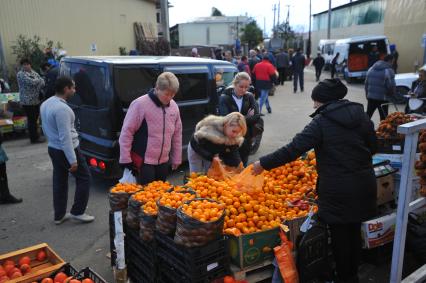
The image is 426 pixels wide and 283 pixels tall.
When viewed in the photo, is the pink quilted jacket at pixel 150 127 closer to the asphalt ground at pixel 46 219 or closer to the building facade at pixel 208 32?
the asphalt ground at pixel 46 219

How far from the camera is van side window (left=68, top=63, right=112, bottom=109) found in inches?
226

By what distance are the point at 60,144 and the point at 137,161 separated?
105 centimetres

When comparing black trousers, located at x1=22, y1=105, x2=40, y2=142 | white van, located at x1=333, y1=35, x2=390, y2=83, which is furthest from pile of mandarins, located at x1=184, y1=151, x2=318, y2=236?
white van, located at x1=333, y1=35, x2=390, y2=83

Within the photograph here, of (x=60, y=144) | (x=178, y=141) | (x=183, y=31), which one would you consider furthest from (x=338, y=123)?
(x=183, y=31)

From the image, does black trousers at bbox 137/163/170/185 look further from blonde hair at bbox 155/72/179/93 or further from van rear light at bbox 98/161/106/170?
van rear light at bbox 98/161/106/170

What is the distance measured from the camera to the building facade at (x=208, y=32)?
54.7 meters

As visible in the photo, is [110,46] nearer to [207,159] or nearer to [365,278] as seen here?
[207,159]

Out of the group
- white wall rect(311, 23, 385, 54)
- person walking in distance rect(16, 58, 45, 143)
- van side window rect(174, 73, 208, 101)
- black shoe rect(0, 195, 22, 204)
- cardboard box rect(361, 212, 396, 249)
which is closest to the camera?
cardboard box rect(361, 212, 396, 249)

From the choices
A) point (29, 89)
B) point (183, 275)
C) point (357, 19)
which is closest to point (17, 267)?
point (183, 275)

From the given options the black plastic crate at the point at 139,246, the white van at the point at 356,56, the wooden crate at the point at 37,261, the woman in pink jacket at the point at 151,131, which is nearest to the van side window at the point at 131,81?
the woman in pink jacket at the point at 151,131

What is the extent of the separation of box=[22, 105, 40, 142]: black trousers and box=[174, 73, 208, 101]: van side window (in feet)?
15.5

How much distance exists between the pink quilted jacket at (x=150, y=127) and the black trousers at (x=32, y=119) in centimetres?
616

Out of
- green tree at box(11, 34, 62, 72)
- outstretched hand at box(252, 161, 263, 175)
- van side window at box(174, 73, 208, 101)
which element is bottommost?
outstretched hand at box(252, 161, 263, 175)

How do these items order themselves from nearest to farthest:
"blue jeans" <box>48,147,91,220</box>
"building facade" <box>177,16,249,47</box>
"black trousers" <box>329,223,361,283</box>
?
"black trousers" <box>329,223,361,283</box> < "blue jeans" <box>48,147,91,220</box> < "building facade" <box>177,16,249,47</box>
